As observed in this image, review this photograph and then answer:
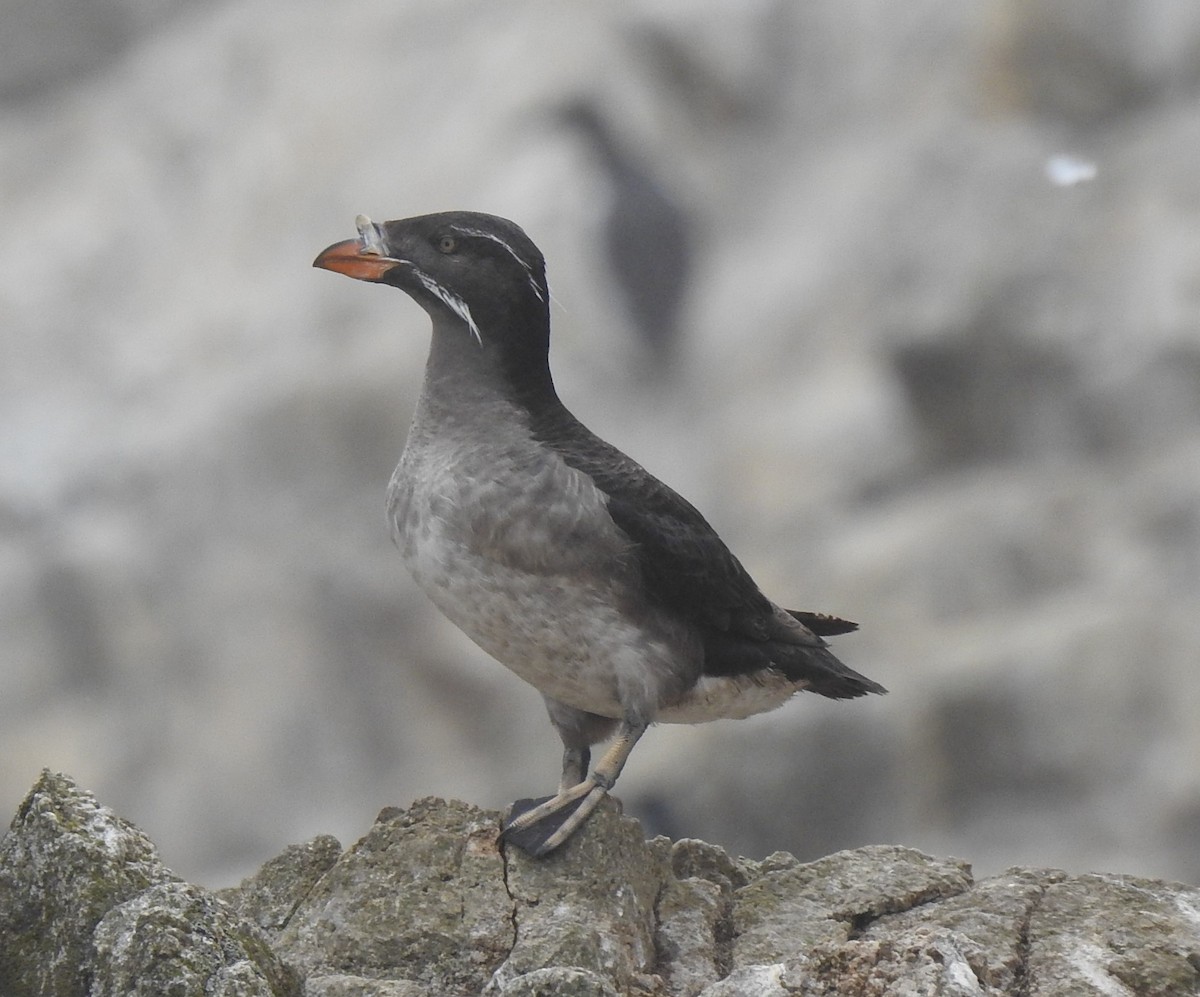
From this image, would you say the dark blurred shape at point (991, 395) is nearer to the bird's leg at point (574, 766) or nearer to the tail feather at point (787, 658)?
the tail feather at point (787, 658)

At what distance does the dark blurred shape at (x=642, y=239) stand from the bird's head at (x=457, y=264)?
22985mm

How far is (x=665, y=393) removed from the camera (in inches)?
1139

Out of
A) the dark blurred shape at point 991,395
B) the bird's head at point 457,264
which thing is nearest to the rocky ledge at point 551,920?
the bird's head at point 457,264

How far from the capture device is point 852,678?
6.14 m

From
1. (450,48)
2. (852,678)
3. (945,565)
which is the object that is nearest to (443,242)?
(852,678)

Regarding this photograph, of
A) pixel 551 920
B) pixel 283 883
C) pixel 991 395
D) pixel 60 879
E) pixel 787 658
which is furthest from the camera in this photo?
pixel 991 395

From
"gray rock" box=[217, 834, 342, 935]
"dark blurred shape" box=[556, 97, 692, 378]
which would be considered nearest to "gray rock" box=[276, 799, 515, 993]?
"gray rock" box=[217, 834, 342, 935]

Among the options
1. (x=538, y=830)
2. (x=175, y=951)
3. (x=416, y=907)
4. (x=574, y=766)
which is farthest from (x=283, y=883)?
(x=175, y=951)

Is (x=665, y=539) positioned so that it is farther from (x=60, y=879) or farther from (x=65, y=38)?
(x=65, y=38)

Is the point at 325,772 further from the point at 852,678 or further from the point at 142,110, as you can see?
the point at 852,678

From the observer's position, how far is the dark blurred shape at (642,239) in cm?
2931

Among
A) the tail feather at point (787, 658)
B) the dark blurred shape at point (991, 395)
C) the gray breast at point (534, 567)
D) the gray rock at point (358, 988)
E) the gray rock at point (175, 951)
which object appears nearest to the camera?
the gray rock at point (175, 951)

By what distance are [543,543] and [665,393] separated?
23.6 metres

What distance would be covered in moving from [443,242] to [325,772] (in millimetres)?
22144
